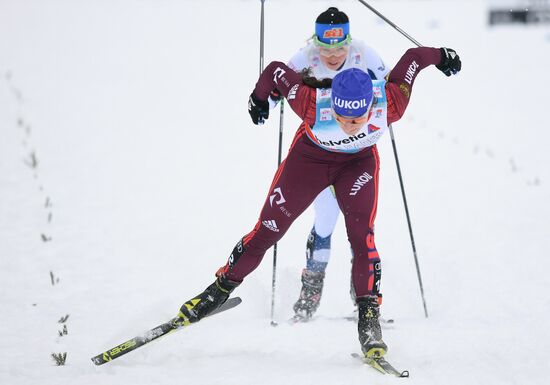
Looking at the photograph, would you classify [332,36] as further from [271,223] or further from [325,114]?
[271,223]

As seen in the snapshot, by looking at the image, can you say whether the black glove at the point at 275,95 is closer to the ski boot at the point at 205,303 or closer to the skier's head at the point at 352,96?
the skier's head at the point at 352,96

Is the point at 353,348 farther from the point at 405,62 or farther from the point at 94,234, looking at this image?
the point at 94,234

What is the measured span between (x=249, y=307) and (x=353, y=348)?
1386mm

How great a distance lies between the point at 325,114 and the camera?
443 cm

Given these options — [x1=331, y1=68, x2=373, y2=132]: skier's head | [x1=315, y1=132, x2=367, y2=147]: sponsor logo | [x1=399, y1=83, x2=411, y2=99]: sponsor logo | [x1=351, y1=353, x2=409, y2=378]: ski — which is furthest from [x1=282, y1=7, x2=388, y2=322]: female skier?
[x1=351, y1=353, x2=409, y2=378]: ski

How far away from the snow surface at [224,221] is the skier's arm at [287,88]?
1.83 meters

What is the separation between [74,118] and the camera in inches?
461

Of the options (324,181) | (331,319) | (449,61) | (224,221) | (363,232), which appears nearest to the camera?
(363,232)

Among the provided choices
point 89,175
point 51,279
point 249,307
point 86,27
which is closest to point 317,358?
point 249,307

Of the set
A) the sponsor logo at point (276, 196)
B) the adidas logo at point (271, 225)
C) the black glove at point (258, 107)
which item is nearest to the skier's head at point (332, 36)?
the black glove at point (258, 107)

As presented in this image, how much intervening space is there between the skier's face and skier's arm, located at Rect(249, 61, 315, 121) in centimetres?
46

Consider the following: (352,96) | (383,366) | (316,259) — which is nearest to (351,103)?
(352,96)

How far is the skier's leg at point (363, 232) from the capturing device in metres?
4.41

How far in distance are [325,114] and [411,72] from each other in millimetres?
748
